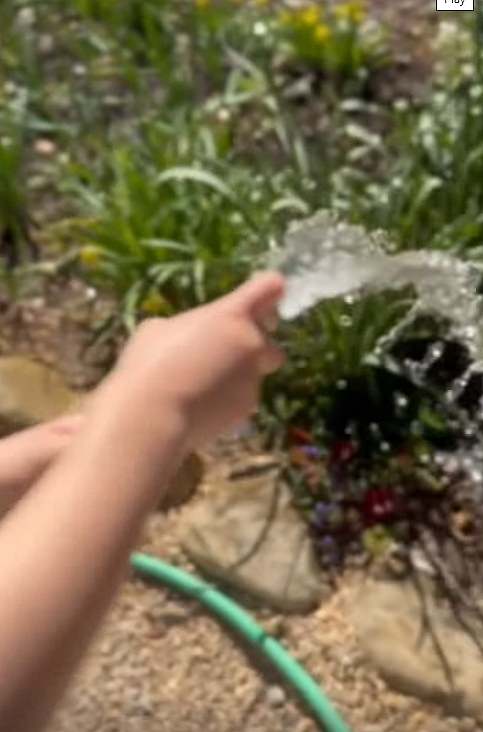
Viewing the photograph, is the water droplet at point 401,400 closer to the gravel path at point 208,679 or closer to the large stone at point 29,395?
the gravel path at point 208,679

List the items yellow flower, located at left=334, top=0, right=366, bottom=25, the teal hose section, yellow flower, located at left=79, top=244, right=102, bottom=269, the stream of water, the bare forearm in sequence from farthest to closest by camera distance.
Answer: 1. yellow flower, located at left=334, top=0, right=366, bottom=25
2. yellow flower, located at left=79, top=244, right=102, bottom=269
3. the teal hose section
4. the stream of water
5. the bare forearm

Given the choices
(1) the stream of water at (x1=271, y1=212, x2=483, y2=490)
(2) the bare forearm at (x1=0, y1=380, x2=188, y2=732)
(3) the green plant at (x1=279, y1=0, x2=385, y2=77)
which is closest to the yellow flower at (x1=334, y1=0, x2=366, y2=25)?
(3) the green plant at (x1=279, y1=0, x2=385, y2=77)

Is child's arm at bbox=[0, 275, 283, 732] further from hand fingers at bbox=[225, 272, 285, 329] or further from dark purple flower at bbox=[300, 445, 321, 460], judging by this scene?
dark purple flower at bbox=[300, 445, 321, 460]

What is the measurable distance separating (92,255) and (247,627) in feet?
2.06

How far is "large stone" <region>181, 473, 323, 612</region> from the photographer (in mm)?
2150

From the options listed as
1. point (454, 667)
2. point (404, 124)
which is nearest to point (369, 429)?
point (454, 667)

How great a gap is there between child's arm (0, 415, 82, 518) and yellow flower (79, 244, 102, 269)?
84cm

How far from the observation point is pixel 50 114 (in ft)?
8.90

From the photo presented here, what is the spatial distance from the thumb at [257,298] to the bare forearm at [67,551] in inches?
5.6

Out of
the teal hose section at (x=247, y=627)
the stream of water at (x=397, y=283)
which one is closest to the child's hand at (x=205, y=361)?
the stream of water at (x=397, y=283)

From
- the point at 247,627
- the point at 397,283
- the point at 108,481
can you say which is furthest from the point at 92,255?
the point at 108,481

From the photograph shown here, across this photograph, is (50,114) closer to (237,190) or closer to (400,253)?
(237,190)

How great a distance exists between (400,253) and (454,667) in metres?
0.57

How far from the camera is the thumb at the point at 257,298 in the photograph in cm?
141
